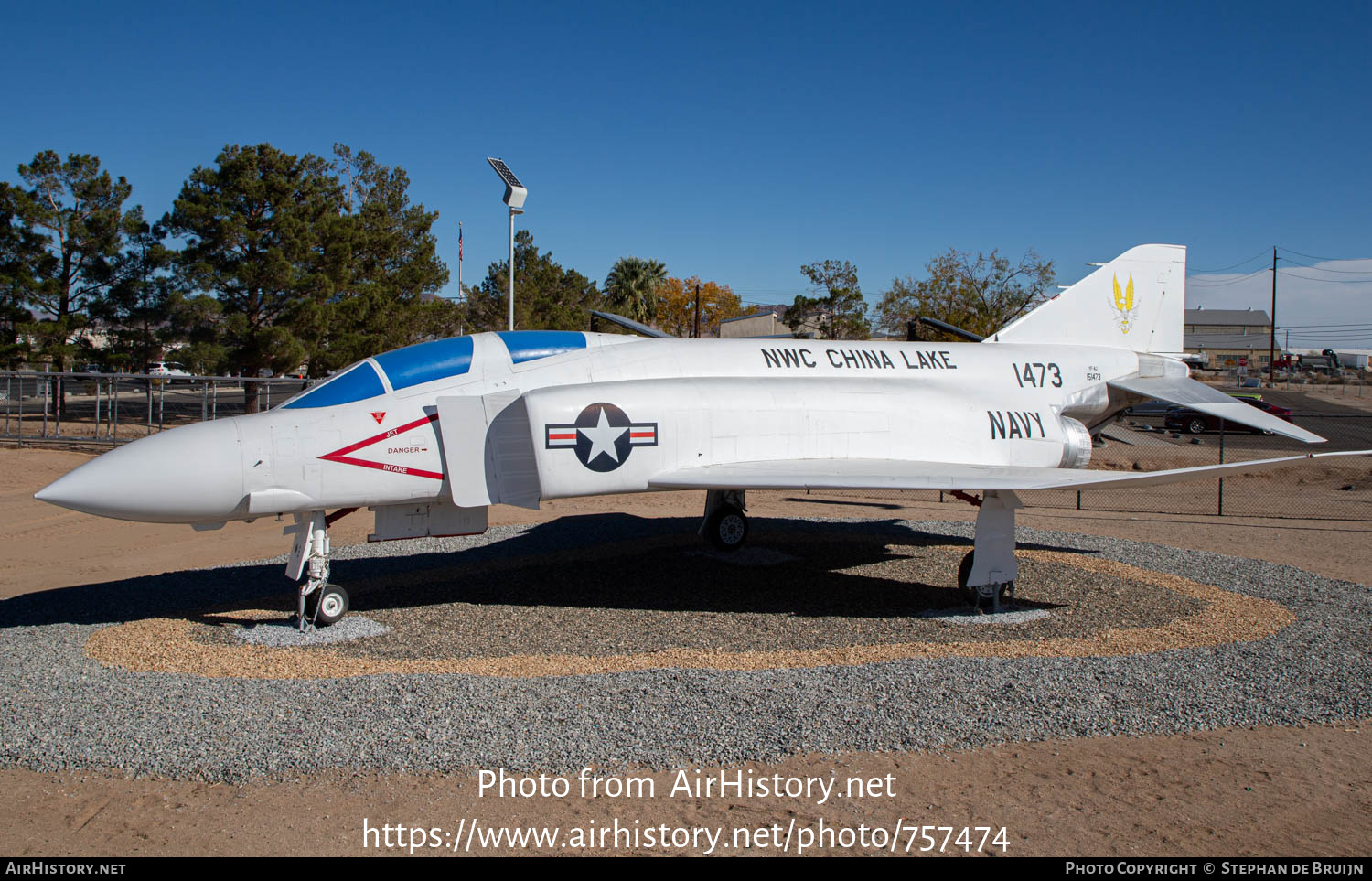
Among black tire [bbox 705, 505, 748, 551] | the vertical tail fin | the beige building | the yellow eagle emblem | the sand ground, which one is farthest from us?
the beige building

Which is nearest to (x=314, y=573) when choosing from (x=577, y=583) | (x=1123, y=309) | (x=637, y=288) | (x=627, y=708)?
(x=577, y=583)

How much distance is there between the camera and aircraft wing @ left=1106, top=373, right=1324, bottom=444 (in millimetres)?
10141

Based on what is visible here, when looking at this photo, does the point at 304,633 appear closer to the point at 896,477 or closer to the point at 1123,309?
the point at 896,477

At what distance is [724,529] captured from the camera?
12023 mm

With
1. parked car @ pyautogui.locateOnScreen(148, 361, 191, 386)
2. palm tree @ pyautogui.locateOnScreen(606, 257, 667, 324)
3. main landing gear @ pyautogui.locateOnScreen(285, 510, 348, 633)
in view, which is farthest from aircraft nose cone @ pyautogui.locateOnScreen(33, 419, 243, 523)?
palm tree @ pyautogui.locateOnScreen(606, 257, 667, 324)

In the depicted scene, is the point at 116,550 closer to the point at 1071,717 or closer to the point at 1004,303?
the point at 1071,717

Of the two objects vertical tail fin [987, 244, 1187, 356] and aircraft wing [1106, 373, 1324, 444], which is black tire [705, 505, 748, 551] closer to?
vertical tail fin [987, 244, 1187, 356]

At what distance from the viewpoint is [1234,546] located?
42.0ft

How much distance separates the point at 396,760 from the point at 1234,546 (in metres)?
13.0

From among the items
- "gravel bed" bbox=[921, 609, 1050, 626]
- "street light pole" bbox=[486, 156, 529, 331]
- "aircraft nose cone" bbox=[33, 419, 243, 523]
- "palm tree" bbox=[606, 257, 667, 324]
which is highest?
"palm tree" bbox=[606, 257, 667, 324]

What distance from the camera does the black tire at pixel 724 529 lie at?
12023 mm

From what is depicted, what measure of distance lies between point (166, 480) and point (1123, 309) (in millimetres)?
12585

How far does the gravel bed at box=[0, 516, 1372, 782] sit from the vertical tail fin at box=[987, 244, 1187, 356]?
17.8ft

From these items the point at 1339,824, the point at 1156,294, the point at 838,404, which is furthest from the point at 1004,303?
the point at 1339,824
